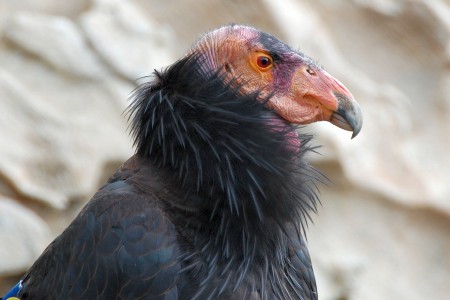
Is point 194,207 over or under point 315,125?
under

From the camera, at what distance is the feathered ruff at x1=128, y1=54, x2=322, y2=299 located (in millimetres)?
2264

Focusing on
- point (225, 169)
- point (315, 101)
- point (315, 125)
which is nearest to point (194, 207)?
point (225, 169)

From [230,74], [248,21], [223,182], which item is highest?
[248,21]

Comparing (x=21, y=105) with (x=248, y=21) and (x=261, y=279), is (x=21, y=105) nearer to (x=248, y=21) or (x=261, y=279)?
(x=248, y=21)

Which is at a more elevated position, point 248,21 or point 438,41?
point 438,41

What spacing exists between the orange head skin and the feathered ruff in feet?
0.13

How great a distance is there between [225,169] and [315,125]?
2.52 metres

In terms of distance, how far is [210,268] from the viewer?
2219 millimetres

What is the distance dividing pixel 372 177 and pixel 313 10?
1059mm

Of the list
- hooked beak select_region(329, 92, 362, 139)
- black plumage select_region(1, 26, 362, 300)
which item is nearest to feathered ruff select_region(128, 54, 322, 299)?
black plumage select_region(1, 26, 362, 300)

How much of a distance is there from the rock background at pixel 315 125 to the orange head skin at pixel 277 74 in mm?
1885

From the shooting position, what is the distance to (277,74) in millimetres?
2422

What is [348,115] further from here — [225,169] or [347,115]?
[225,169]

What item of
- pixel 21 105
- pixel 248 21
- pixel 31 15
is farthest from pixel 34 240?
pixel 248 21
